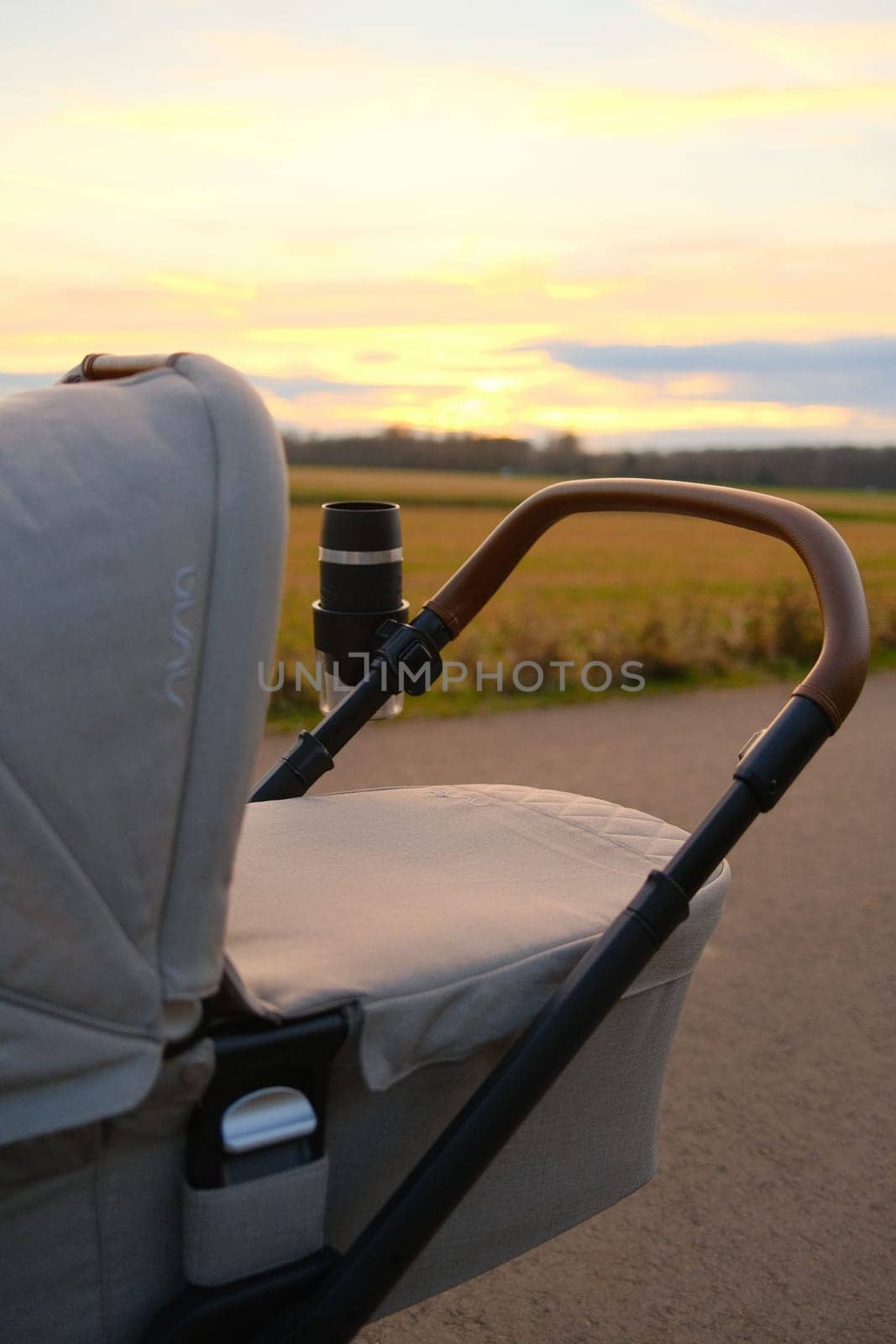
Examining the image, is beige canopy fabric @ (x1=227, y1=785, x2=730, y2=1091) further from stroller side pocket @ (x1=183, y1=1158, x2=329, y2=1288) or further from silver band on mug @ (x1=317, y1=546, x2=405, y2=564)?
silver band on mug @ (x1=317, y1=546, x2=405, y2=564)

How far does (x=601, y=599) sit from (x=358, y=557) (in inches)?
353

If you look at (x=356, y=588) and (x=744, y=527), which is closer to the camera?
(x=744, y=527)

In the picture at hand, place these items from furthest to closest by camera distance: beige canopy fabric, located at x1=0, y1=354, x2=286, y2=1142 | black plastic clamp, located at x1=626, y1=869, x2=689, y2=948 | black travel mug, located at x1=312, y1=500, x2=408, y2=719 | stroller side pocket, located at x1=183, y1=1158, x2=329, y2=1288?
black travel mug, located at x1=312, y1=500, x2=408, y2=719 → black plastic clamp, located at x1=626, y1=869, x2=689, y2=948 → stroller side pocket, located at x1=183, y1=1158, x2=329, y2=1288 → beige canopy fabric, located at x1=0, y1=354, x2=286, y2=1142

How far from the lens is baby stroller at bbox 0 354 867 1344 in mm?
1130

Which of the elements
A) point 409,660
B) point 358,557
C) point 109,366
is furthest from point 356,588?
point 109,366

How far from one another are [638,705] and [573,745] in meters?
1.04

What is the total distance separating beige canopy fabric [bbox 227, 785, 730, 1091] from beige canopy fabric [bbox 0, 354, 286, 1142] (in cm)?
14

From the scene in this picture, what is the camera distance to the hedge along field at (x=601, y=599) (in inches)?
275

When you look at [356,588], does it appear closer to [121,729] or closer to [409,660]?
[409,660]

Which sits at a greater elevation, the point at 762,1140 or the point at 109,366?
the point at 109,366

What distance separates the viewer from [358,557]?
243 centimetres

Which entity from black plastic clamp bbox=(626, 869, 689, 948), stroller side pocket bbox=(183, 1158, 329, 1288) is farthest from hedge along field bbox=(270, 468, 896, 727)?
stroller side pocket bbox=(183, 1158, 329, 1288)

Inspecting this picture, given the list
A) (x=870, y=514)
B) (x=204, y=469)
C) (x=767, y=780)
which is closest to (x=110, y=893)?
(x=204, y=469)

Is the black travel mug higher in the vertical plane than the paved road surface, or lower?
higher
